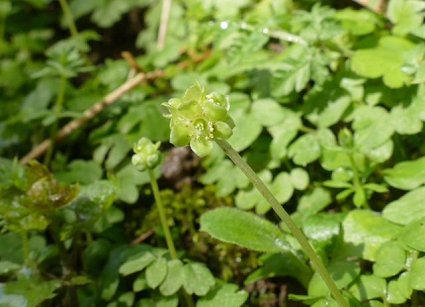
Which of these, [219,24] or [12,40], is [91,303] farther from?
[12,40]

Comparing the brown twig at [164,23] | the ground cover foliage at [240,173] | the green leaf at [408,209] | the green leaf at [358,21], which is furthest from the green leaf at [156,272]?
the brown twig at [164,23]

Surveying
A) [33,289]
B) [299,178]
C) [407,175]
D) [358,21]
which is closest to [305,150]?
[299,178]

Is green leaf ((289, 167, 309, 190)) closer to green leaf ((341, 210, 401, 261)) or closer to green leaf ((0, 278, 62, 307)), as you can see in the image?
green leaf ((341, 210, 401, 261))

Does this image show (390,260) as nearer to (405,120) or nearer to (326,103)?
(405,120)

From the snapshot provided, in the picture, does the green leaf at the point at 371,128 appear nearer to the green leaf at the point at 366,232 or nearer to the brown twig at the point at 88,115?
the green leaf at the point at 366,232

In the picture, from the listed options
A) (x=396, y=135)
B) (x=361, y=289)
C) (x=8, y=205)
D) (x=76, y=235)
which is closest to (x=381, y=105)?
(x=396, y=135)

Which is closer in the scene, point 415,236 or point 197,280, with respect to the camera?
point 415,236
